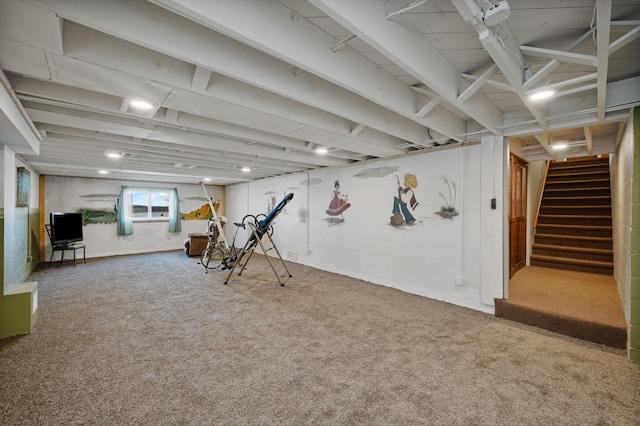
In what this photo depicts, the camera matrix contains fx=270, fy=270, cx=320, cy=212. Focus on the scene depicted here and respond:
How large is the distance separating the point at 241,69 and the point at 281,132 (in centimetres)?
127

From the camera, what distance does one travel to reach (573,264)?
15.2 feet

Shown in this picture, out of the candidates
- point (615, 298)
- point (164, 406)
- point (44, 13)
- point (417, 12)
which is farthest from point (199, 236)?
point (615, 298)

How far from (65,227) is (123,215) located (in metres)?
1.38

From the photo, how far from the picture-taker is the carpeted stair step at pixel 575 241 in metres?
4.59

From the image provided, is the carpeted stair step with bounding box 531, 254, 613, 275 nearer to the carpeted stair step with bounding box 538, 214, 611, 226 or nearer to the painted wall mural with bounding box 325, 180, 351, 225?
the carpeted stair step with bounding box 538, 214, 611, 226

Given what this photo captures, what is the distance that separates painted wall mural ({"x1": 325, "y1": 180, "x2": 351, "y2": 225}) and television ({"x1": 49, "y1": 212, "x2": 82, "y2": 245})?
5.66m

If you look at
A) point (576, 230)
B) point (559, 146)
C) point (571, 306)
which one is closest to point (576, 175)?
point (576, 230)

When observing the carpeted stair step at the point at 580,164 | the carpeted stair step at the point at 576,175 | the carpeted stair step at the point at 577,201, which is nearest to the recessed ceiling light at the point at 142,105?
the carpeted stair step at the point at 577,201

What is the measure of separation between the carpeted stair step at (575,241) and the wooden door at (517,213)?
2.05 ft

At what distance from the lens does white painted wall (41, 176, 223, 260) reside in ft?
21.4

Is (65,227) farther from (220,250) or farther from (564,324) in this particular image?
(564,324)

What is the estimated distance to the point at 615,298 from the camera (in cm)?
315

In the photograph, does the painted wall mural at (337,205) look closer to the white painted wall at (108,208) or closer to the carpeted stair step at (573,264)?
the carpeted stair step at (573,264)

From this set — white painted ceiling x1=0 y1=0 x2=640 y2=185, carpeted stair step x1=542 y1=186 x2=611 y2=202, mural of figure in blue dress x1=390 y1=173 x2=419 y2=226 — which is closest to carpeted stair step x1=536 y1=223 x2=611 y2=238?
carpeted stair step x1=542 y1=186 x2=611 y2=202
